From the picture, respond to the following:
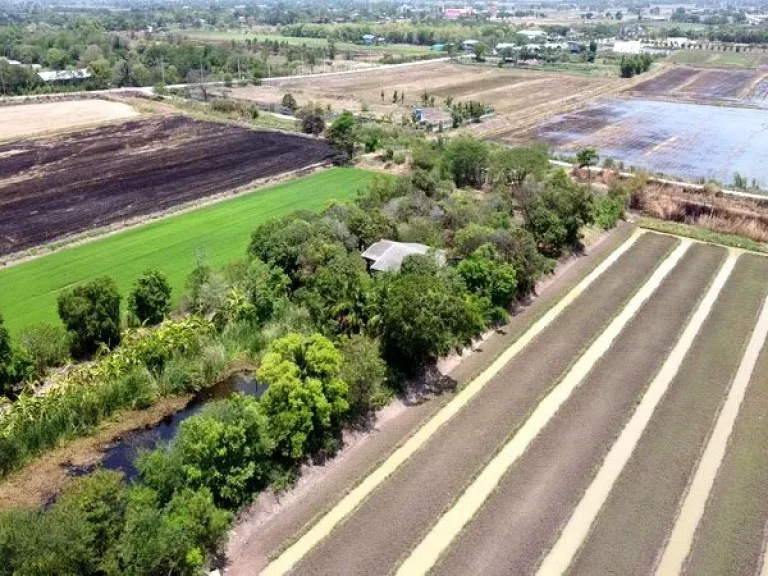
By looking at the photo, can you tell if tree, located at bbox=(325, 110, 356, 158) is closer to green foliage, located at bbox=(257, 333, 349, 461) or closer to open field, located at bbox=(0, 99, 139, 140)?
open field, located at bbox=(0, 99, 139, 140)

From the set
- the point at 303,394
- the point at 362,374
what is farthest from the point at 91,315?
the point at 362,374

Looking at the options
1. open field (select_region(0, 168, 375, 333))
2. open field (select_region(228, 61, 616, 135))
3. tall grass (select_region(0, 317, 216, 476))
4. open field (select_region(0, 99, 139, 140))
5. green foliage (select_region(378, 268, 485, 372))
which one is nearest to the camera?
tall grass (select_region(0, 317, 216, 476))

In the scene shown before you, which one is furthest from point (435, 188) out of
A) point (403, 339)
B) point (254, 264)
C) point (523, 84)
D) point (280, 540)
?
point (523, 84)

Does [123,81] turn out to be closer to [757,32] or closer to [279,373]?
[279,373]

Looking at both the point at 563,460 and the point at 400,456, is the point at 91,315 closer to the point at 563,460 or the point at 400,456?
the point at 400,456

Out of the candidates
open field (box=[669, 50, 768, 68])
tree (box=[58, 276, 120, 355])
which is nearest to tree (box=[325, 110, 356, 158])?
tree (box=[58, 276, 120, 355])
